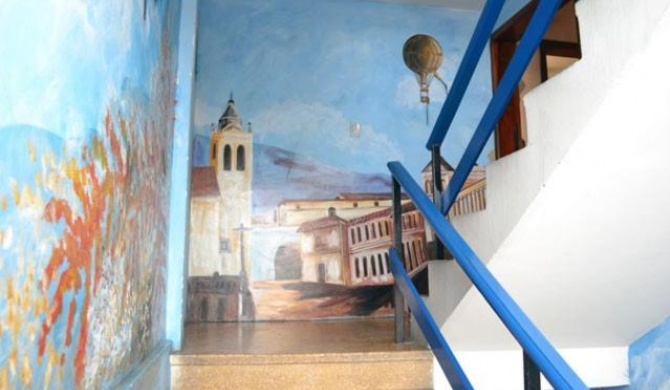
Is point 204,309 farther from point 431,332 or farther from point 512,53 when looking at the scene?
point 512,53

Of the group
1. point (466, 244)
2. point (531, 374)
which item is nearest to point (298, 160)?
point (466, 244)

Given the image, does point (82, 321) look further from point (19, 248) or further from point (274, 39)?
point (274, 39)

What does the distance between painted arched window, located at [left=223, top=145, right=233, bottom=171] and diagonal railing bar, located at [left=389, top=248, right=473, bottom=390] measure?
1.68 m

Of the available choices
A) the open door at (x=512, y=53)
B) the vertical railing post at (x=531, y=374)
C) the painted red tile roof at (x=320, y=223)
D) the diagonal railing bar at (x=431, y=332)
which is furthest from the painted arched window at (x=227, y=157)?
the vertical railing post at (x=531, y=374)

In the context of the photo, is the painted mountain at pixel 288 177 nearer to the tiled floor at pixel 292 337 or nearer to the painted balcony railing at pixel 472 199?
the painted balcony railing at pixel 472 199

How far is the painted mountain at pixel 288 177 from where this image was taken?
12.2ft

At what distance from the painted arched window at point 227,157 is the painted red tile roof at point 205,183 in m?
0.10

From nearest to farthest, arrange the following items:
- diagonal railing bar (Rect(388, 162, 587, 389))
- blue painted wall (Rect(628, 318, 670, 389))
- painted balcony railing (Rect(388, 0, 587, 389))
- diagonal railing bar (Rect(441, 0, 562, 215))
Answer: diagonal railing bar (Rect(388, 162, 587, 389)) < painted balcony railing (Rect(388, 0, 587, 389)) < diagonal railing bar (Rect(441, 0, 562, 215)) < blue painted wall (Rect(628, 318, 670, 389))

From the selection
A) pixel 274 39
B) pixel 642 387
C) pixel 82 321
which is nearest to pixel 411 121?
pixel 274 39

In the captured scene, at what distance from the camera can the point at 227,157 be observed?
372cm

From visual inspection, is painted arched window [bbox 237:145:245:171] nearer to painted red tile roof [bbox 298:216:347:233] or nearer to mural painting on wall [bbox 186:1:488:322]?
mural painting on wall [bbox 186:1:488:322]

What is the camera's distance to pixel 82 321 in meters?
1.20

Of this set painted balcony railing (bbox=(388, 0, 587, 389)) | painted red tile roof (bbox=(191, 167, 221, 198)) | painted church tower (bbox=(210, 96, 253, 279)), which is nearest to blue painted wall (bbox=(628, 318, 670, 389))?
painted balcony railing (bbox=(388, 0, 587, 389))

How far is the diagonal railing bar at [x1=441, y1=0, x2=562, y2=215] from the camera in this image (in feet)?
4.95
